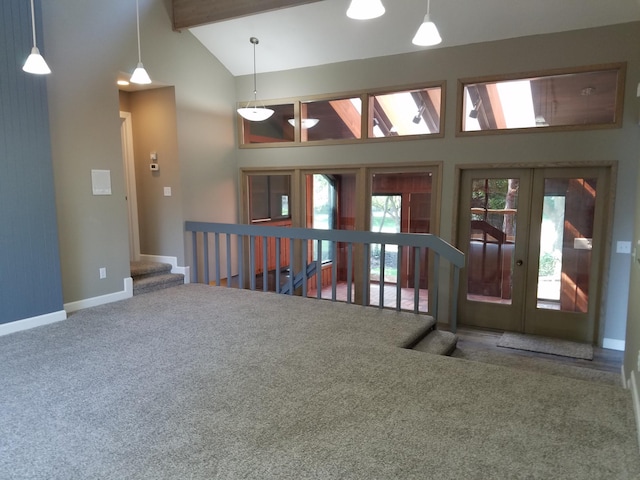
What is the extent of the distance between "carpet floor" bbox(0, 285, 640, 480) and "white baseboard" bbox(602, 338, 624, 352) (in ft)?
8.44

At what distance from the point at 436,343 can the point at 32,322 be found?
3798 mm

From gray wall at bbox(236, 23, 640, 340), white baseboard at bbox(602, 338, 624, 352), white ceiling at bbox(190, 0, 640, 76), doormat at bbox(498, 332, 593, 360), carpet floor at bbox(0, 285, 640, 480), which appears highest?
white ceiling at bbox(190, 0, 640, 76)

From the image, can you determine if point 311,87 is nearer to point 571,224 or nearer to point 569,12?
point 569,12

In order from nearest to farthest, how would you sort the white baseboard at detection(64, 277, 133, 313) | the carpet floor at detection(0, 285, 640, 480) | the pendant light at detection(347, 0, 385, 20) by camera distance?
the carpet floor at detection(0, 285, 640, 480) < the pendant light at detection(347, 0, 385, 20) < the white baseboard at detection(64, 277, 133, 313)

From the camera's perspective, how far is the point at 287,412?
2297 mm

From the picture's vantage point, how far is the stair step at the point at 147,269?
17.6 ft

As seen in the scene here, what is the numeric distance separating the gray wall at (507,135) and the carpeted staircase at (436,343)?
1845 millimetres

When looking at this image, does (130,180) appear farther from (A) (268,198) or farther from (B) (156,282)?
(A) (268,198)

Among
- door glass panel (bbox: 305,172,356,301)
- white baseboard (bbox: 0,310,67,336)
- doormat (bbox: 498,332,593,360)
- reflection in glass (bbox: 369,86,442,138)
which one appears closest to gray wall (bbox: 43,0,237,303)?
white baseboard (bbox: 0,310,67,336)

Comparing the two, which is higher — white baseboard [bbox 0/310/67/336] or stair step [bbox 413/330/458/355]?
white baseboard [bbox 0/310/67/336]

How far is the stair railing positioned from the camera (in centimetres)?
424

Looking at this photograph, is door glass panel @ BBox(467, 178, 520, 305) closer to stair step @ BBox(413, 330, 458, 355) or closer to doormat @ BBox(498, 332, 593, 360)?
doormat @ BBox(498, 332, 593, 360)

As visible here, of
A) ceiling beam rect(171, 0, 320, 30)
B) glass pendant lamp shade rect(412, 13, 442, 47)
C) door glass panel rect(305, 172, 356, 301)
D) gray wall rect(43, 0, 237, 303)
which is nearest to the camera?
glass pendant lamp shade rect(412, 13, 442, 47)

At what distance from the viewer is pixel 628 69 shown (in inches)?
174
